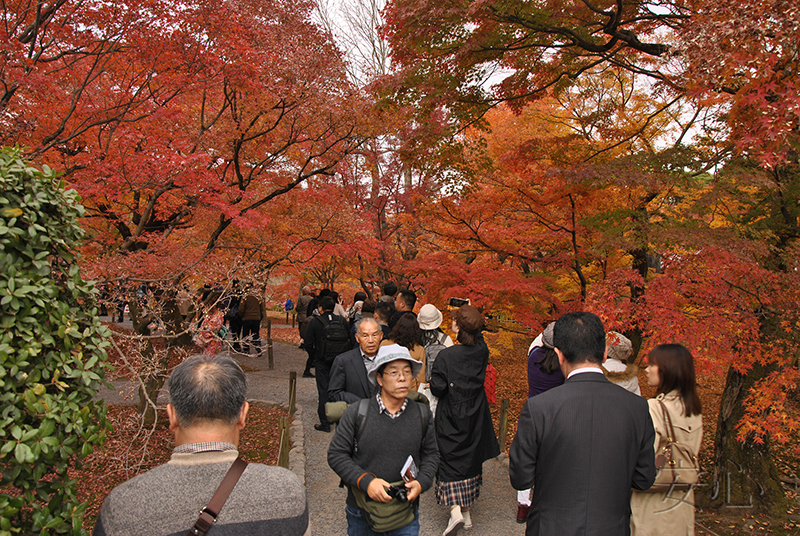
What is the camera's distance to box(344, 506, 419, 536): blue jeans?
2594 mm

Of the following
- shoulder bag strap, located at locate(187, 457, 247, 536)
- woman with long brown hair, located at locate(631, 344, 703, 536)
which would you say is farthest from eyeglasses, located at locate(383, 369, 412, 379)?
woman with long brown hair, located at locate(631, 344, 703, 536)

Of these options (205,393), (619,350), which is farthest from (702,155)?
(205,393)

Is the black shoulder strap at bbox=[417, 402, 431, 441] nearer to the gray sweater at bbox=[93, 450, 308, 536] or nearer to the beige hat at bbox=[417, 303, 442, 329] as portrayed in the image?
the gray sweater at bbox=[93, 450, 308, 536]

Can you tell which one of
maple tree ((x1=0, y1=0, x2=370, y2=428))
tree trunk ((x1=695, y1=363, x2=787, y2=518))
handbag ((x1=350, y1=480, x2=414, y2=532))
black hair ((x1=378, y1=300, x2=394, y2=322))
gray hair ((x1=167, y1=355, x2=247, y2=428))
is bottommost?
tree trunk ((x1=695, y1=363, x2=787, y2=518))

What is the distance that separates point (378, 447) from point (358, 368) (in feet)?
4.53

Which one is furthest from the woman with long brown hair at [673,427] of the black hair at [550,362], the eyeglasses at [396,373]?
the eyeglasses at [396,373]

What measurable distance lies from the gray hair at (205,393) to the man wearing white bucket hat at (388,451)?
1.06m

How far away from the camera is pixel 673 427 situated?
2736 millimetres

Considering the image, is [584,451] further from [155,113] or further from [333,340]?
[155,113]

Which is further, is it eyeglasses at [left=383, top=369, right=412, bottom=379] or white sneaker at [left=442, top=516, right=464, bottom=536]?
white sneaker at [left=442, top=516, right=464, bottom=536]

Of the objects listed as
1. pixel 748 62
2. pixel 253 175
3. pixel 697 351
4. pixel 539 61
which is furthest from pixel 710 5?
pixel 253 175

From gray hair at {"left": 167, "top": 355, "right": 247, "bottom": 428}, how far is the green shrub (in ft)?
1.83

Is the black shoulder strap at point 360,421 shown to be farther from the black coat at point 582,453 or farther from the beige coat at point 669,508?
the beige coat at point 669,508

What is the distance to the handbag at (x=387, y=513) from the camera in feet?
8.10
